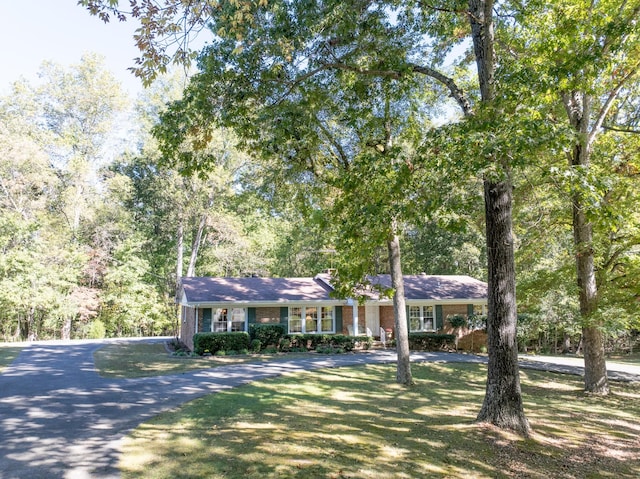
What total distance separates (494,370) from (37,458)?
7.29 meters

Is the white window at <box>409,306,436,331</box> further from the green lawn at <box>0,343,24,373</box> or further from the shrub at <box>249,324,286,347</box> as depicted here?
the green lawn at <box>0,343,24,373</box>

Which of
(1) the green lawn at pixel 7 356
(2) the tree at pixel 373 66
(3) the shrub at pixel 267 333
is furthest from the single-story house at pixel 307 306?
(2) the tree at pixel 373 66

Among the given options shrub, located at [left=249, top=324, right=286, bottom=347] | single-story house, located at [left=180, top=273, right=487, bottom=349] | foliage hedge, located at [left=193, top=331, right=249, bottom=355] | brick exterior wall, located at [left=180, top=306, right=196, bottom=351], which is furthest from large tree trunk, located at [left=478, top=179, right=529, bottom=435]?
brick exterior wall, located at [left=180, top=306, right=196, bottom=351]

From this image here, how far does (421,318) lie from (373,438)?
18.1m

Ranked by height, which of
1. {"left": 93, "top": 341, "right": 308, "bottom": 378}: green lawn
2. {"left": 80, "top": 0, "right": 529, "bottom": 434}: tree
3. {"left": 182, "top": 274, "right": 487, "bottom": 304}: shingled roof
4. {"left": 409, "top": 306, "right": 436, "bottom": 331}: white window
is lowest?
{"left": 93, "top": 341, "right": 308, "bottom": 378}: green lawn

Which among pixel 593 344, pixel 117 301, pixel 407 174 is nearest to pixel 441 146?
pixel 407 174

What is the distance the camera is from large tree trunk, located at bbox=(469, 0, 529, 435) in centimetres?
739

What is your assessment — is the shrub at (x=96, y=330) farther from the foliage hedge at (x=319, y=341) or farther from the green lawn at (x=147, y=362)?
the foliage hedge at (x=319, y=341)

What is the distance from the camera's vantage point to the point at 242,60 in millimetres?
8297

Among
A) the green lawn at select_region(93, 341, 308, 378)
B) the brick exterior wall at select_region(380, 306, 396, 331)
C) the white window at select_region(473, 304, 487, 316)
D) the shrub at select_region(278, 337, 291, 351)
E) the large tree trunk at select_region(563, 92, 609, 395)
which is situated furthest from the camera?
the white window at select_region(473, 304, 487, 316)

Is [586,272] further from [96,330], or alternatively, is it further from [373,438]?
[96,330]

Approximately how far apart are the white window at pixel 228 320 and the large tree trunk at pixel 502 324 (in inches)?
625

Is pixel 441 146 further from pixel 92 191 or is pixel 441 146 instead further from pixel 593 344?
pixel 92 191

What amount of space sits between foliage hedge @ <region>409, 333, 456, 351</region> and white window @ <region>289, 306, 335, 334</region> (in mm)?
4420
